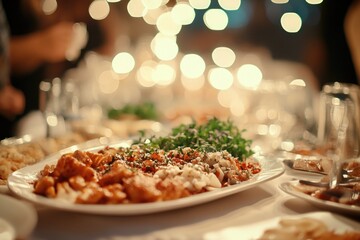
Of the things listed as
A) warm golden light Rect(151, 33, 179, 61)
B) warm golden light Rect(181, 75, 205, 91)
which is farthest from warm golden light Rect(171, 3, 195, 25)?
warm golden light Rect(181, 75, 205, 91)

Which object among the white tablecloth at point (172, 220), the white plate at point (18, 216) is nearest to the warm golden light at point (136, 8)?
the white tablecloth at point (172, 220)

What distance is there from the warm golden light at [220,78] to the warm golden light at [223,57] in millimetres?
2863

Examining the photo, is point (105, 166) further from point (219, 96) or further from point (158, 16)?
point (158, 16)

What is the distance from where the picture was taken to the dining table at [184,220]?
1.42 m

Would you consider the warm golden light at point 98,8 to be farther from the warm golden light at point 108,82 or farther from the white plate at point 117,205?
the white plate at point 117,205

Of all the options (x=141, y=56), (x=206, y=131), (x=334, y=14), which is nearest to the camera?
(x=206, y=131)

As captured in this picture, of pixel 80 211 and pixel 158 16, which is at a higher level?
pixel 158 16

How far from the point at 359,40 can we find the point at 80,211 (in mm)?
4738

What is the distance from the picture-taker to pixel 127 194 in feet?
5.05

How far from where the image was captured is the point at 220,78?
20.3ft

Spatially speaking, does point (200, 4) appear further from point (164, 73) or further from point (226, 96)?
point (226, 96)

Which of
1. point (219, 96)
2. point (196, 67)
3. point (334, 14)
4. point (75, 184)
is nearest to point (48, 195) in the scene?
point (75, 184)

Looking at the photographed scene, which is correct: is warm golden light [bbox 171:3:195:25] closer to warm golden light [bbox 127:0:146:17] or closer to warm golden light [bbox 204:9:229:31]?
warm golden light [bbox 204:9:229:31]

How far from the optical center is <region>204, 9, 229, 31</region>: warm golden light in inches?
473
